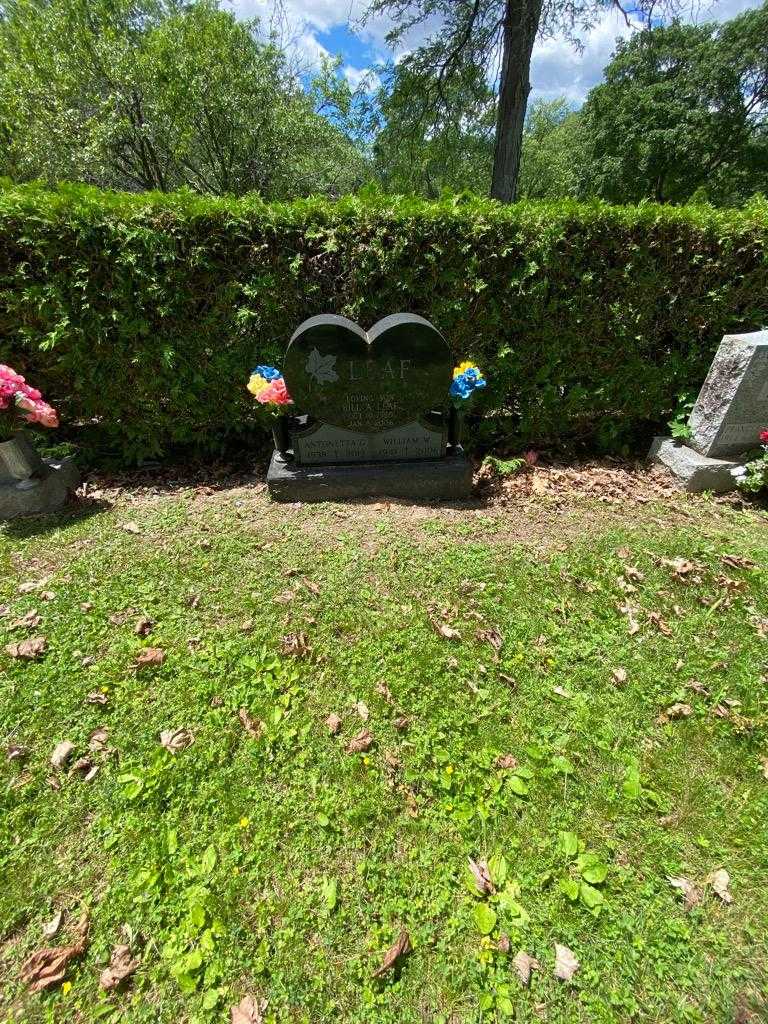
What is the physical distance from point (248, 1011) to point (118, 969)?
522 mm

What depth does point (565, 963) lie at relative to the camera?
173cm

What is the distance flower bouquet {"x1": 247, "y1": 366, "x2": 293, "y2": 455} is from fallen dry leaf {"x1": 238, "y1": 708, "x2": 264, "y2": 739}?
271cm

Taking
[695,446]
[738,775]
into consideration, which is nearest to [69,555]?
[738,775]

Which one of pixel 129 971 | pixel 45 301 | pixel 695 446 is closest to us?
pixel 129 971

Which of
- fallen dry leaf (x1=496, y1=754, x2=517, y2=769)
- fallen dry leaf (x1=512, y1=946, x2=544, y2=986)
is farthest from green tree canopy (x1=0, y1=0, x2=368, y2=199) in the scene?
fallen dry leaf (x1=512, y1=946, x2=544, y2=986)

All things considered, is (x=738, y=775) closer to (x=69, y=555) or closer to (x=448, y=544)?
(x=448, y=544)

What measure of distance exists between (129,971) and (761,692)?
3438 millimetres

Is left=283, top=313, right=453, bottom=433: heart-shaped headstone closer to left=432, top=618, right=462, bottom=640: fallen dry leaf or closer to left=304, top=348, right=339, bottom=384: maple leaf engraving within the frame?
left=304, top=348, right=339, bottom=384: maple leaf engraving

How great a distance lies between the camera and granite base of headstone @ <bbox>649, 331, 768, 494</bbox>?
439 centimetres

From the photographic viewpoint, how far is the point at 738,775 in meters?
2.33

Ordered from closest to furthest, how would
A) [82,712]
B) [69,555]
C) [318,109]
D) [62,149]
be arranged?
[82,712], [69,555], [62,149], [318,109]

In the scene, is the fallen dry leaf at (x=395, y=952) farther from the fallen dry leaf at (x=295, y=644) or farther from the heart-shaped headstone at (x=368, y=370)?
the heart-shaped headstone at (x=368, y=370)

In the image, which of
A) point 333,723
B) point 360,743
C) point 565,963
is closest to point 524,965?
point 565,963

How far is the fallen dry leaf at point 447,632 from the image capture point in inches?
118
